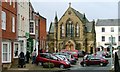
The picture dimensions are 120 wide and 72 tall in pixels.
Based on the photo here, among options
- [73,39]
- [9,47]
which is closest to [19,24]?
[9,47]

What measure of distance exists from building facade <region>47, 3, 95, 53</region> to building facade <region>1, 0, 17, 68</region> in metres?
56.2

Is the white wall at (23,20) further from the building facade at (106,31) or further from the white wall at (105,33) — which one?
the building facade at (106,31)

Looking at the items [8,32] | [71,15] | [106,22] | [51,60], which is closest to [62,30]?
[71,15]

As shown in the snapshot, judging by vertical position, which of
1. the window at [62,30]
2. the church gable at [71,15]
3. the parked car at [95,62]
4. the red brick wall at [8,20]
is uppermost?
the church gable at [71,15]

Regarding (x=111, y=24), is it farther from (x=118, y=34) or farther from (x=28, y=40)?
(x=28, y=40)

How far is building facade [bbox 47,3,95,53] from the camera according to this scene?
93.8 metres

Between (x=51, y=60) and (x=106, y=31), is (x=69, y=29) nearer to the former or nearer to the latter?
(x=106, y=31)

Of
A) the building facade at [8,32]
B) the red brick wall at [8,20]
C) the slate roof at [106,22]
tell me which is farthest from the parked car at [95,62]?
the slate roof at [106,22]

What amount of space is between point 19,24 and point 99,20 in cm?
6582

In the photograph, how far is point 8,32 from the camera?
34812 mm

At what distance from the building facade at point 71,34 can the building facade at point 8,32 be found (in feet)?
184

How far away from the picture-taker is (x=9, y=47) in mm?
34906

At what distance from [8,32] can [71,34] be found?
6078 centimetres

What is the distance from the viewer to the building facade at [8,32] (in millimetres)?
33188
